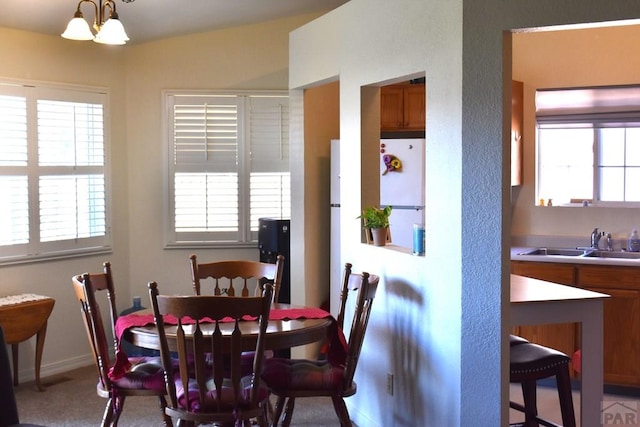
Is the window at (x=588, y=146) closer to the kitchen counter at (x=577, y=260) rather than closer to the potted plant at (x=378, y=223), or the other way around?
the kitchen counter at (x=577, y=260)

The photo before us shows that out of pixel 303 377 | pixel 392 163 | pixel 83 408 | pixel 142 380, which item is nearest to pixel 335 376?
pixel 303 377

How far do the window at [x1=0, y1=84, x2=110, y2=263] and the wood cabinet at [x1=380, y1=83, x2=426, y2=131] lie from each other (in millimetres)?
2190

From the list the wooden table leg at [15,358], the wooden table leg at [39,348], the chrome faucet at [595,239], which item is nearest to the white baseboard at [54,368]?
the wooden table leg at [15,358]

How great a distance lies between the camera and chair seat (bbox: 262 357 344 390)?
12.0 feet

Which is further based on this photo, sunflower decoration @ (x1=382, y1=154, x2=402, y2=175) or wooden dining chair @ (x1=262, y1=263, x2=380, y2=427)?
sunflower decoration @ (x1=382, y1=154, x2=402, y2=175)

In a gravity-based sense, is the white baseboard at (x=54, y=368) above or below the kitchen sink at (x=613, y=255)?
below

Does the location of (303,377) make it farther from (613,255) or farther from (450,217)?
(613,255)

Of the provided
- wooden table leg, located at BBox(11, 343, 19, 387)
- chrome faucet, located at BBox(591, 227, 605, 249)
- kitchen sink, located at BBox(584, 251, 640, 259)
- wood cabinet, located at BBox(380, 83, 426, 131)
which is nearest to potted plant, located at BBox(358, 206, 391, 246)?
wood cabinet, located at BBox(380, 83, 426, 131)

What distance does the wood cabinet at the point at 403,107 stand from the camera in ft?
19.6

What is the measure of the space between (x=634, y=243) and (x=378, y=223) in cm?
223

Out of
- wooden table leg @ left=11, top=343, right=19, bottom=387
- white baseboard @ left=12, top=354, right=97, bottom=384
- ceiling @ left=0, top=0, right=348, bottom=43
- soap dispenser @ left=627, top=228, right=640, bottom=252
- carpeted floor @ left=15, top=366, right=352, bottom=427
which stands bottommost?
carpeted floor @ left=15, top=366, right=352, bottom=427

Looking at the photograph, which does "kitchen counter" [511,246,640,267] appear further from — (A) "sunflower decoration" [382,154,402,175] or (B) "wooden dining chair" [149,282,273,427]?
(B) "wooden dining chair" [149,282,273,427]

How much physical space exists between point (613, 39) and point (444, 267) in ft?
9.59

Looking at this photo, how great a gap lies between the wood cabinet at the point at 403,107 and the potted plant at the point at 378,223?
1819 millimetres
